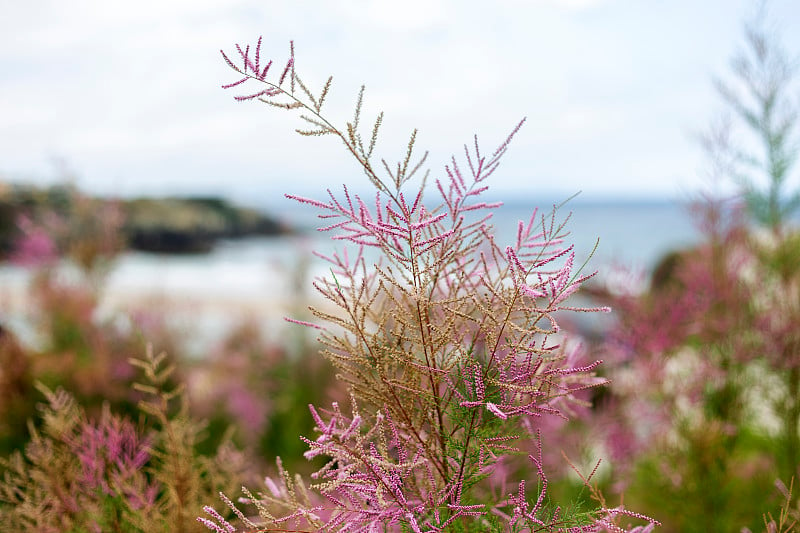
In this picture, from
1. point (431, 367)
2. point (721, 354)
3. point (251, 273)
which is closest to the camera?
point (431, 367)

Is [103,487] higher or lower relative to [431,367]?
lower

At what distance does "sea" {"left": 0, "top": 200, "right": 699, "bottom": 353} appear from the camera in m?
3.39

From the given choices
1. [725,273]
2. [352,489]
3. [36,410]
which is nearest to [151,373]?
[352,489]

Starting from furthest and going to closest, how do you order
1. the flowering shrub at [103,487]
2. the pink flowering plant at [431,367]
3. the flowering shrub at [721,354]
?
1. the flowering shrub at [721,354]
2. the flowering shrub at [103,487]
3. the pink flowering plant at [431,367]

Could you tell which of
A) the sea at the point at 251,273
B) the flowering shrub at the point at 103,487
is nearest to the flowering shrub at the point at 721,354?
the sea at the point at 251,273

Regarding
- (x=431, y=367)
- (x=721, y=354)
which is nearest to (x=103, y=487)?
(x=431, y=367)

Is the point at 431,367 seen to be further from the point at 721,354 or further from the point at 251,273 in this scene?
the point at 251,273

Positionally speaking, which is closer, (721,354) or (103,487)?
(103,487)

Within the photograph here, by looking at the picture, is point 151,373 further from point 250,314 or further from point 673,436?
point 250,314

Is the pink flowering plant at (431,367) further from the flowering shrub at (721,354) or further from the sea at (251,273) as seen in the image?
the flowering shrub at (721,354)

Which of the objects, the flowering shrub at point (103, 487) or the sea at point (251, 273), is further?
the sea at point (251, 273)

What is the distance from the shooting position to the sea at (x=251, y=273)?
339cm

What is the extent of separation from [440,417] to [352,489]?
0.70ft

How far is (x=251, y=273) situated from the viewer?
2169 centimetres
